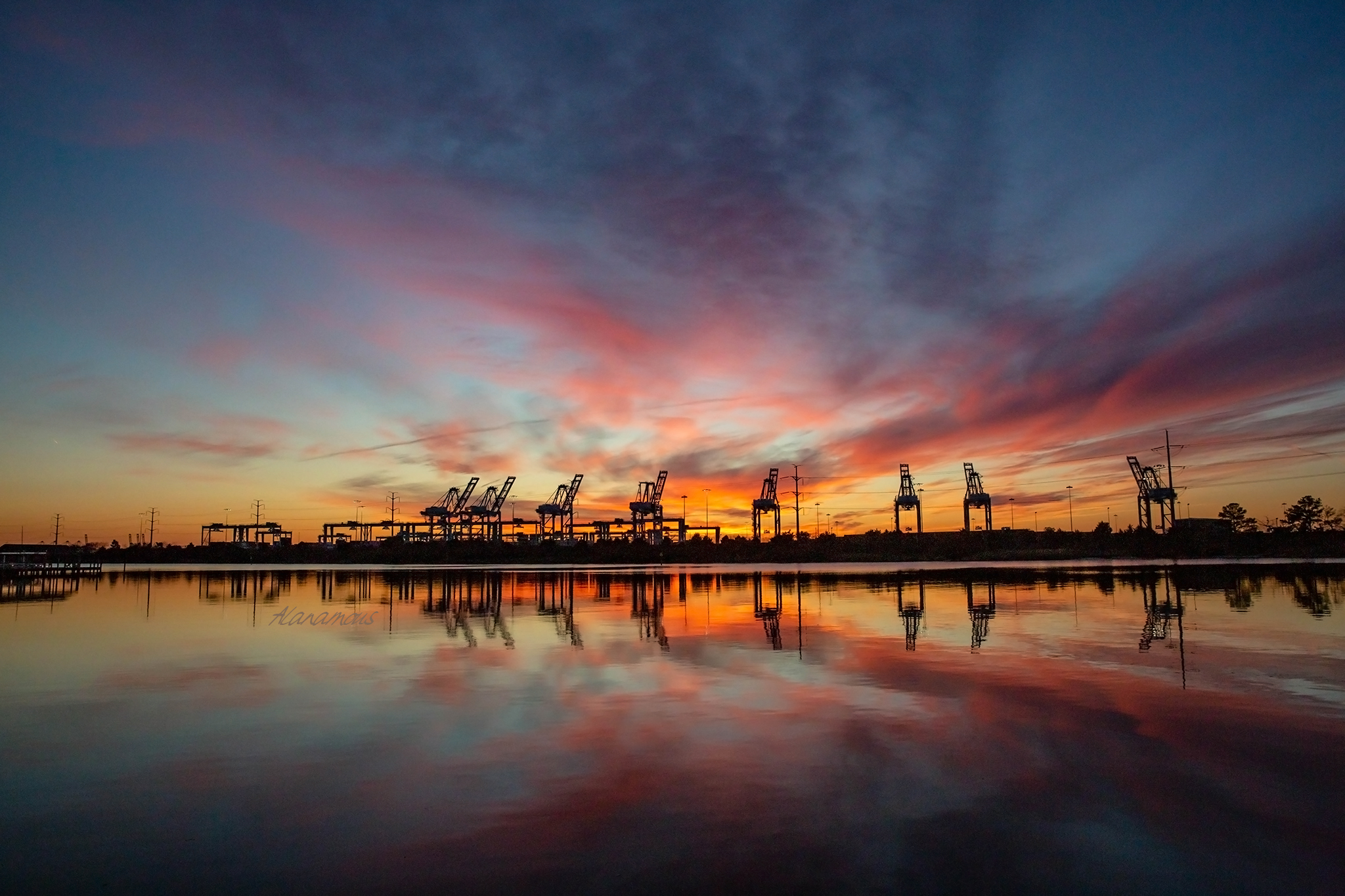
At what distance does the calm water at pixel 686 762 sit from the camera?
7.43m

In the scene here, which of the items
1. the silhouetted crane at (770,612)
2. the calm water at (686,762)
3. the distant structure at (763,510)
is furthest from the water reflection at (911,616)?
the distant structure at (763,510)

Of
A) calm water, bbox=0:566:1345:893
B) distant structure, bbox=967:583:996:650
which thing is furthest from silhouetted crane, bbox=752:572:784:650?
distant structure, bbox=967:583:996:650

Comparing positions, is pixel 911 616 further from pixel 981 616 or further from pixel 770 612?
pixel 770 612

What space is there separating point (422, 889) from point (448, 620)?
25.8 meters

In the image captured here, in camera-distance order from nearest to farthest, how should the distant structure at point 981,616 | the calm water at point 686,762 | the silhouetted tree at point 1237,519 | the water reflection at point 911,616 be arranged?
the calm water at point 686,762 < the distant structure at point 981,616 < the water reflection at point 911,616 < the silhouetted tree at point 1237,519

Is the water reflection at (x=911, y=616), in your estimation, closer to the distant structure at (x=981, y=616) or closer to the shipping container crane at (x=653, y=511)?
the distant structure at (x=981, y=616)

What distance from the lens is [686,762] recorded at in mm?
10898

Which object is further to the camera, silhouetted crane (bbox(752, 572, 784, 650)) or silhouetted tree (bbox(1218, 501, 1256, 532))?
silhouetted tree (bbox(1218, 501, 1256, 532))

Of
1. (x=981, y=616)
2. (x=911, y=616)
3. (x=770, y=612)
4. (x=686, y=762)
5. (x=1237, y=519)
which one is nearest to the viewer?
(x=686, y=762)

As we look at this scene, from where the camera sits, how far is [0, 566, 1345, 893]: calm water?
24.4ft

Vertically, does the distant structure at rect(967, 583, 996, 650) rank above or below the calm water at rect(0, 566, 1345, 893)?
below

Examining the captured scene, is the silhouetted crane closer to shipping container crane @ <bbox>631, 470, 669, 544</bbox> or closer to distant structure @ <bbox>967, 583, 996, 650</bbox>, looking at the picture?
distant structure @ <bbox>967, 583, 996, 650</bbox>

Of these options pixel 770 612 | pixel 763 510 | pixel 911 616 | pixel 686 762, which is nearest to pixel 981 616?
pixel 911 616

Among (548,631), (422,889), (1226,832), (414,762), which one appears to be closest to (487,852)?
(422,889)
